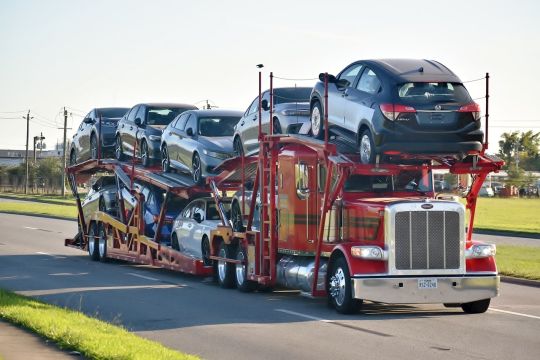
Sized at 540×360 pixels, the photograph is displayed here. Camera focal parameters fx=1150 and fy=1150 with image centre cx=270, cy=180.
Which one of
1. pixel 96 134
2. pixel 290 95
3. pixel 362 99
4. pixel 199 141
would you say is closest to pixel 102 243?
pixel 96 134

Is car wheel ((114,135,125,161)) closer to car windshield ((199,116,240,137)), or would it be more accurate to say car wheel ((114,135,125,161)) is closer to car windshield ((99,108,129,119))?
car windshield ((99,108,129,119))

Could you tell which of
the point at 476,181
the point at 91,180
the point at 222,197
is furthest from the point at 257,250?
the point at 91,180

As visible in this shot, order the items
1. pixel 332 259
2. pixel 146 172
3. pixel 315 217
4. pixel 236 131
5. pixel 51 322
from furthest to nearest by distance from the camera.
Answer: pixel 146 172 → pixel 236 131 → pixel 315 217 → pixel 332 259 → pixel 51 322

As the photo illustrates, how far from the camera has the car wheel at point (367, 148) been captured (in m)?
16.6

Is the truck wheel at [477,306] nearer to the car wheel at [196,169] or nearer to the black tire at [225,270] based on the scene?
the black tire at [225,270]

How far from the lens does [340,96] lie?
17734 mm

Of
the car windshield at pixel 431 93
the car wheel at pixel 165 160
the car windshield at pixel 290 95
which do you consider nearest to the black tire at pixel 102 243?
the car wheel at pixel 165 160

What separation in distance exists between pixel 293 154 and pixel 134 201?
28.1 feet

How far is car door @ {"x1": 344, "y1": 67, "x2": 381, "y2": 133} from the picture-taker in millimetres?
16734

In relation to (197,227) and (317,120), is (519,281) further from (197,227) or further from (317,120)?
(317,120)

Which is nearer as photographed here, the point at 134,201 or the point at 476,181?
the point at 476,181

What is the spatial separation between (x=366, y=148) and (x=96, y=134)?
14.1 meters

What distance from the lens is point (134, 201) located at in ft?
87.9

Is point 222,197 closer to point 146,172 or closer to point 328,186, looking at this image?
point 146,172
